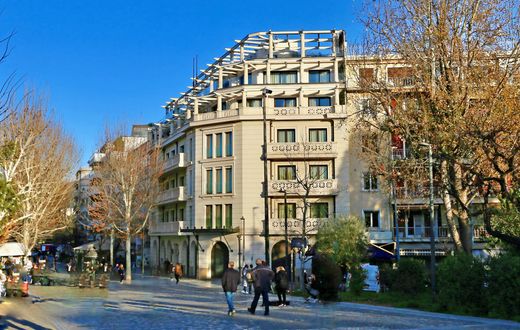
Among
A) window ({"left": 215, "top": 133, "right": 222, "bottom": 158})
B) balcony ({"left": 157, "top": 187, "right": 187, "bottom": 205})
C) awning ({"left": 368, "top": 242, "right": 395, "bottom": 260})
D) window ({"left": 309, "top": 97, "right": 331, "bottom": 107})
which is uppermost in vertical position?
window ({"left": 309, "top": 97, "right": 331, "bottom": 107})

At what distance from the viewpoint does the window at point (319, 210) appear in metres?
41.7

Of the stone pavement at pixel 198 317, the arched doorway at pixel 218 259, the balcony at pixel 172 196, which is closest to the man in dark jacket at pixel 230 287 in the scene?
the stone pavement at pixel 198 317

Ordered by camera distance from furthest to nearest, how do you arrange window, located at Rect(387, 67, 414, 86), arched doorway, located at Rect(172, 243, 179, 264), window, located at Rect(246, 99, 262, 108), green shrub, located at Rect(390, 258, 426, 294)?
arched doorway, located at Rect(172, 243, 179, 264), window, located at Rect(246, 99, 262, 108), window, located at Rect(387, 67, 414, 86), green shrub, located at Rect(390, 258, 426, 294)

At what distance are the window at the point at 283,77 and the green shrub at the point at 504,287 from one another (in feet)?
97.3

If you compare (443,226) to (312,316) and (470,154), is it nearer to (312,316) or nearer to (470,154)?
(470,154)

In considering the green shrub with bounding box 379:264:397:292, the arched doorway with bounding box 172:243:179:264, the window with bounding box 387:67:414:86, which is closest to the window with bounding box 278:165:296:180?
the arched doorway with bounding box 172:243:179:264

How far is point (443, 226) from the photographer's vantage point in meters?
41.2

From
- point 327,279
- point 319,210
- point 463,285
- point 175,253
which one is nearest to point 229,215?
point 319,210

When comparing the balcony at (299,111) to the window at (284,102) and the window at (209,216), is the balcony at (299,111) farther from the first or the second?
the window at (209,216)

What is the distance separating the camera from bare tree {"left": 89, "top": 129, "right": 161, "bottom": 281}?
42188 millimetres

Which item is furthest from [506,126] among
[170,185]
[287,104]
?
[170,185]

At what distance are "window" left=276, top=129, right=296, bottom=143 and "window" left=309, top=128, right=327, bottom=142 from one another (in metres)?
1.27

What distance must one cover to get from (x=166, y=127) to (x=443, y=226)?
2868 cm

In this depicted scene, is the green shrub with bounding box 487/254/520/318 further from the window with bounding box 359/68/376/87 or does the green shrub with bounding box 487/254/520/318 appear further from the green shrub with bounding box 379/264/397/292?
the window with bounding box 359/68/376/87
